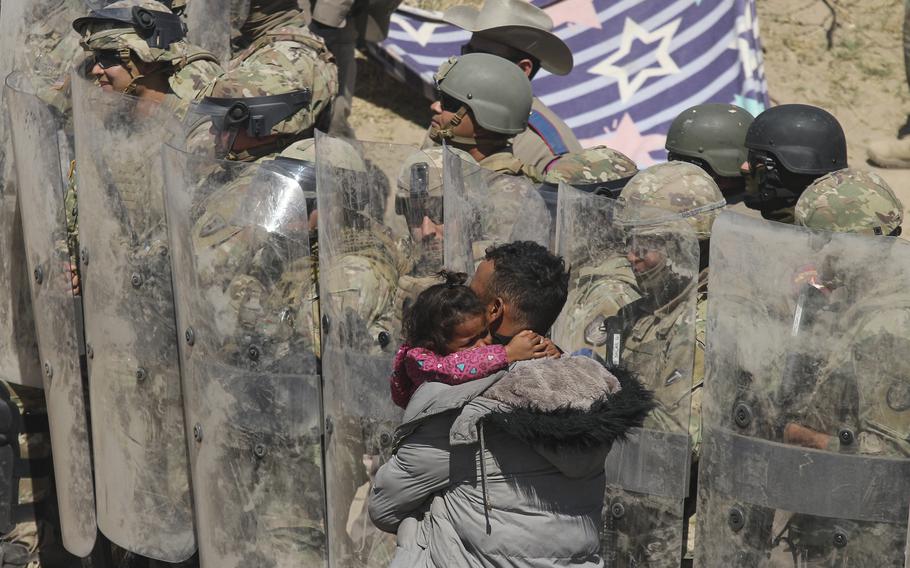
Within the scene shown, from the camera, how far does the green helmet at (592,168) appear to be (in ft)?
16.0

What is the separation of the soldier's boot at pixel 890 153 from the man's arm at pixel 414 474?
765cm

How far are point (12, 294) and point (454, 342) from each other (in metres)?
3.02

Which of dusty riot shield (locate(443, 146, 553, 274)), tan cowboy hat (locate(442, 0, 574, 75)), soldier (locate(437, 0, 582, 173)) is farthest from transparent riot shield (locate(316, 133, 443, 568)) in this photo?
tan cowboy hat (locate(442, 0, 574, 75))

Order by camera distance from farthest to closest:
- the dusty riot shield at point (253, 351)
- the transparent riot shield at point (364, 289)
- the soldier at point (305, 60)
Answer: the soldier at point (305, 60) → the dusty riot shield at point (253, 351) → the transparent riot shield at point (364, 289)

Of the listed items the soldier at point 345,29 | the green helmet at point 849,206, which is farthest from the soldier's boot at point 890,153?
the green helmet at point 849,206

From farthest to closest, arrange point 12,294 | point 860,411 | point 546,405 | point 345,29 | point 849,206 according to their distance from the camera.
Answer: point 345,29 → point 12,294 → point 849,206 → point 860,411 → point 546,405

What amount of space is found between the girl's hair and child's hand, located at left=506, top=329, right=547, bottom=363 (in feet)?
0.37

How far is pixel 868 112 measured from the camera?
36.1 feet

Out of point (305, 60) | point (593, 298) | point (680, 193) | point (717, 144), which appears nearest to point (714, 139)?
point (717, 144)

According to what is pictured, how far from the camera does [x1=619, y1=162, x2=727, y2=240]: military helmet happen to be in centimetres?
418

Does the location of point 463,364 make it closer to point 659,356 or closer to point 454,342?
point 454,342

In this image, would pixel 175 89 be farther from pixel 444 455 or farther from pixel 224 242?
pixel 444 455

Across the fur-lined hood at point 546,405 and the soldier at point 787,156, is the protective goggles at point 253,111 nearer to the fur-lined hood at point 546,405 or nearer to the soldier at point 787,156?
the soldier at point 787,156

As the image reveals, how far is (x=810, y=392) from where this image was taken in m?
3.37
